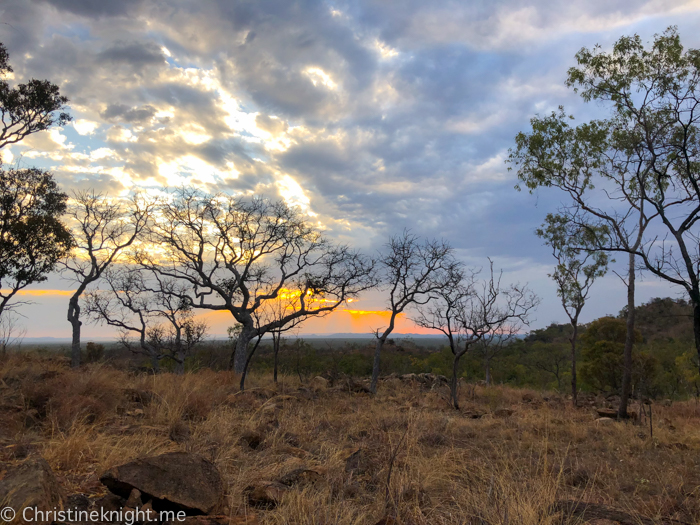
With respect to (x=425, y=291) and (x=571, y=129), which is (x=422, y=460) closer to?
(x=571, y=129)

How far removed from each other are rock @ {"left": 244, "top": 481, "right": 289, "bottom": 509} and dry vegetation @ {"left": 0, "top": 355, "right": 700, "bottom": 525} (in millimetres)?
90

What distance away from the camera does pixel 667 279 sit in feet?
31.2

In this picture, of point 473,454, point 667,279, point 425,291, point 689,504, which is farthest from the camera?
point 425,291

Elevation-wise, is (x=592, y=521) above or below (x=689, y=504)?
above

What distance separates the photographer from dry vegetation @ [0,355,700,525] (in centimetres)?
393

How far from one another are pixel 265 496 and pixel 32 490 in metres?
1.99

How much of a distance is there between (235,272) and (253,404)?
13.1 m

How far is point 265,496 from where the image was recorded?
395 centimetres

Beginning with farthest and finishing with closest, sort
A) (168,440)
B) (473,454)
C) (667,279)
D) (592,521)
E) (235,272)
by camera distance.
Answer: (235,272)
(667,279)
(473,454)
(168,440)
(592,521)

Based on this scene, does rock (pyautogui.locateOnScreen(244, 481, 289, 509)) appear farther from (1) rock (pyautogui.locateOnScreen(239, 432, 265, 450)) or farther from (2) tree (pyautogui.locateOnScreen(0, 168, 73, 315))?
(2) tree (pyautogui.locateOnScreen(0, 168, 73, 315))

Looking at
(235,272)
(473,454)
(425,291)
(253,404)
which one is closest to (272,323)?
(235,272)

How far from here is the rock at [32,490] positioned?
2.68 meters

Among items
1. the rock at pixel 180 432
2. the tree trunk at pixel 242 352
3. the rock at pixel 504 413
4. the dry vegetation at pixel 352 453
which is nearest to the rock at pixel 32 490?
the dry vegetation at pixel 352 453

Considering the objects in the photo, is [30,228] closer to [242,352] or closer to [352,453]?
[242,352]
